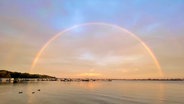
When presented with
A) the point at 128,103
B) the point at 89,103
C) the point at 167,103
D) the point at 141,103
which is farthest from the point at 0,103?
the point at 167,103

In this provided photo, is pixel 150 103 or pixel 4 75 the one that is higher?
pixel 4 75

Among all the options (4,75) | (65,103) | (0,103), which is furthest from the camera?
A: (4,75)

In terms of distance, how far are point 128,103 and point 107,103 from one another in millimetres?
5088

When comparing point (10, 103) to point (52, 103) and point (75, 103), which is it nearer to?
point (52, 103)

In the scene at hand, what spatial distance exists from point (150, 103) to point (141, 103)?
233 cm

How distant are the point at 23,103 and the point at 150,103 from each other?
2898 cm

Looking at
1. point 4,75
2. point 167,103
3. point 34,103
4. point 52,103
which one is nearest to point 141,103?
point 167,103

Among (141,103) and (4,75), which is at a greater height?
(4,75)

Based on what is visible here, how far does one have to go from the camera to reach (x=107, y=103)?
149ft

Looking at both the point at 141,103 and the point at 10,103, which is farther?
the point at 141,103

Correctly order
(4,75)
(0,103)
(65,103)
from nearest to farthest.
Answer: (0,103), (65,103), (4,75)

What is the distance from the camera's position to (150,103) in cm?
4706

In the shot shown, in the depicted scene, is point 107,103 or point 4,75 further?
point 4,75

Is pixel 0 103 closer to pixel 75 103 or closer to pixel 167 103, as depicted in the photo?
pixel 75 103
